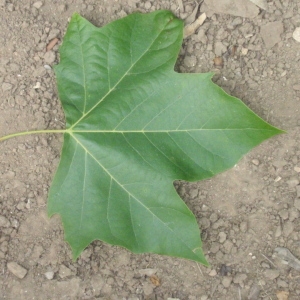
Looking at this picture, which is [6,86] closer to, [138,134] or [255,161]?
[138,134]

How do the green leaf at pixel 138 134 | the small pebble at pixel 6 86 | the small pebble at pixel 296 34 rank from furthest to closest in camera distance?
1. the small pebble at pixel 6 86
2. the small pebble at pixel 296 34
3. the green leaf at pixel 138 134

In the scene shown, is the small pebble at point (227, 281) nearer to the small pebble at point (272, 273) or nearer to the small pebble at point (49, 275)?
the small pebble at point (272, 273)

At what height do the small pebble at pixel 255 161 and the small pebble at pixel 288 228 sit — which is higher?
the small pebble at pixel 255 161

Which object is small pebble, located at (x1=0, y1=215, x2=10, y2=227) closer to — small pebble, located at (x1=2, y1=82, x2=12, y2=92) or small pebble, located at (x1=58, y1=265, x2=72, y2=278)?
small pebble, located at (x1=58, y1=265, x2=72, y2=278)

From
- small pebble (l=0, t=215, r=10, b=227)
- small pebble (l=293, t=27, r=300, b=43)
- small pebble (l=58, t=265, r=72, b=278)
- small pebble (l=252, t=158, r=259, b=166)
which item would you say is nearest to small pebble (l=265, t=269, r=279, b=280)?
small pebble (l=252, t=158, r=259, b=166)

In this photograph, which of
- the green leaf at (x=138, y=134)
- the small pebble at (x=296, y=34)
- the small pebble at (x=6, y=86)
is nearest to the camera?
the green leaf at (x=138, y=134)

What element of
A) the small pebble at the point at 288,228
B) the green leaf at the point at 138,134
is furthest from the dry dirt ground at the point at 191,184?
the green leaf at the point at 138,134

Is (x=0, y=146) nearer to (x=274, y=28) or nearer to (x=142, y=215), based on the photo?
(x=142, y=215)
